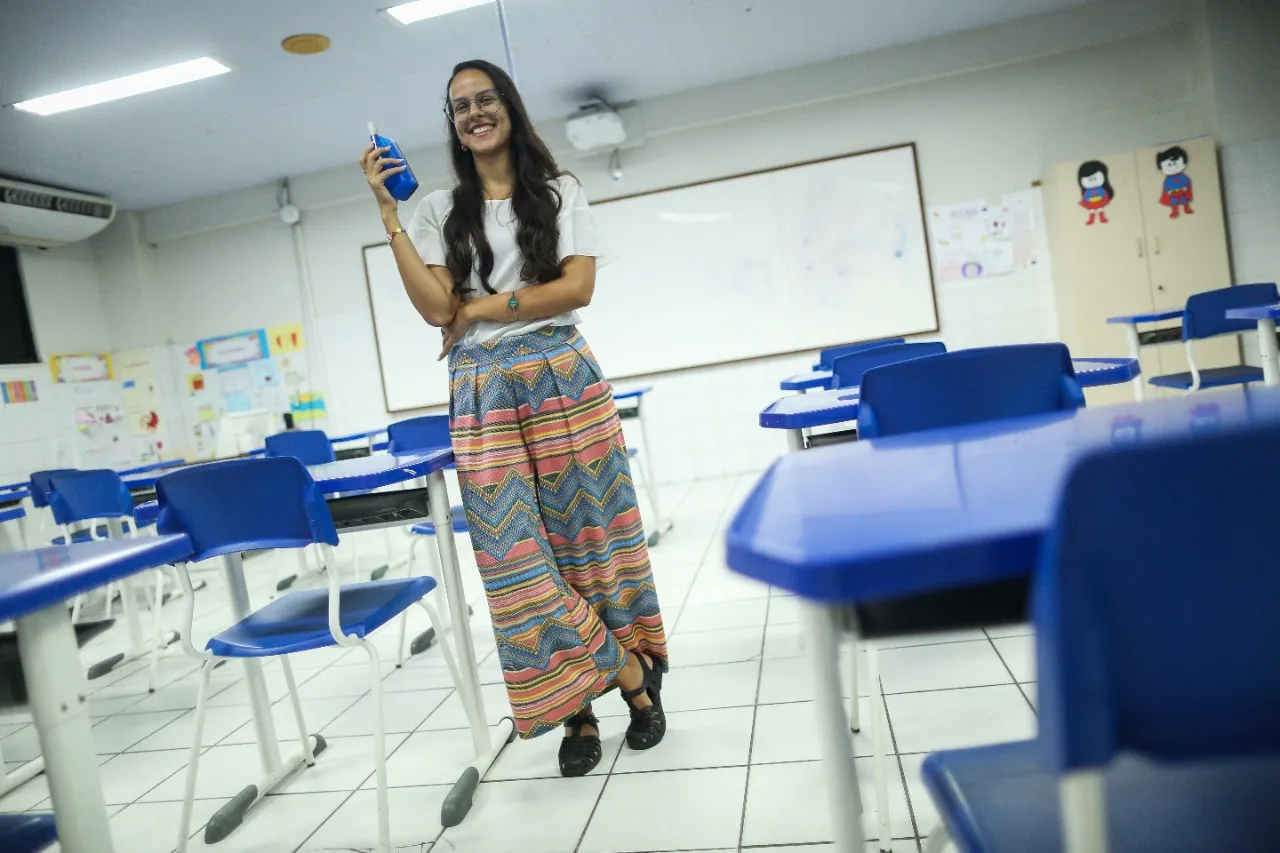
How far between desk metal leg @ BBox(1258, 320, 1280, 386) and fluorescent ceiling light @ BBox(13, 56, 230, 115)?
15.6 ft

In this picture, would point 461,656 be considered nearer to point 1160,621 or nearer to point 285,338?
point 1160,621

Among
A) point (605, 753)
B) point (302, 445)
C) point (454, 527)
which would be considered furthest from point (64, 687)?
point (302, 445)

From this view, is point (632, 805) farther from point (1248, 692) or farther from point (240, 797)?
point (1248, 692)

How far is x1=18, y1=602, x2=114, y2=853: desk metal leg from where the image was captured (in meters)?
0.87

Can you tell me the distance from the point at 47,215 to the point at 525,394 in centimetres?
568

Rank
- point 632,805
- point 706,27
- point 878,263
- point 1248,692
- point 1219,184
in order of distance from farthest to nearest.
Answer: point 878,263, point 1219,184, point 706,27, point 632,805, point 1248,692

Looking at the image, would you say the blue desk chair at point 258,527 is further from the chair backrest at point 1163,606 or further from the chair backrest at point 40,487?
the chair backrest at point 40,487

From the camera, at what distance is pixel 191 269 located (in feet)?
22.6

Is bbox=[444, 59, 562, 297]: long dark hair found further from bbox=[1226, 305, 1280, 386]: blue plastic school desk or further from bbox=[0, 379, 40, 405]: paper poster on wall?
bbox=[0, 379, 40, 405]: paper poster on wall

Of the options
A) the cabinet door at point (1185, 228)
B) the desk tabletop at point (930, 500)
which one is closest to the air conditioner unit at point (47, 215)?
the desk tabletop at point (930, 500)

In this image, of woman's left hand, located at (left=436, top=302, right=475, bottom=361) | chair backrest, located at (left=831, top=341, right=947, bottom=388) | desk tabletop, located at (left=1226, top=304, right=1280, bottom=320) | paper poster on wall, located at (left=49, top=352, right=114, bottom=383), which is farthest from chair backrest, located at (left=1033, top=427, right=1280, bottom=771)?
paper poster on wall, located at (left=49, top=352, right=114, bottom=383)

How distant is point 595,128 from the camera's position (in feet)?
18.8

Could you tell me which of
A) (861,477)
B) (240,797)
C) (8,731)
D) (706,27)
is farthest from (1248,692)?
(706,27)

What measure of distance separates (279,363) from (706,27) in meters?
4.25
